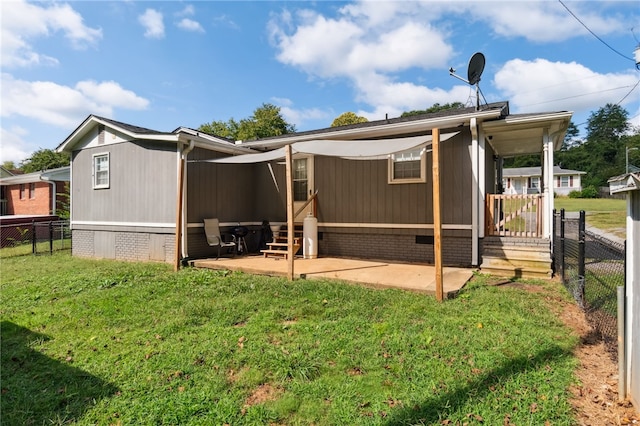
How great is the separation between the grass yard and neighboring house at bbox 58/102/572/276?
2.23 metres

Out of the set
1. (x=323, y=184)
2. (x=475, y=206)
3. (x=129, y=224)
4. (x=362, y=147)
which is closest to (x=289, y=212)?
(x=362, y=147)

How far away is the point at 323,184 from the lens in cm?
824

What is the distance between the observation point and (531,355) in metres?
2.95

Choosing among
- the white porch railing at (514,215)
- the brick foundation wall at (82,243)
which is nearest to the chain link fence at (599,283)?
the white porch railing at (514,215)

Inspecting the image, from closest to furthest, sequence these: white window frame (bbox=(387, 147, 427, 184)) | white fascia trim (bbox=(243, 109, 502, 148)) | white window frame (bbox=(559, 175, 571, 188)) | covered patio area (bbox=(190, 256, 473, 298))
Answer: covered patio area (bbox=(190, 256, 473, 298)) < white fascia trim (bbox=(243, 109, 502, 148)) < white window frame (bbox=(387, 147, 427, 184)) < white window frame (bbox=(559, 175, 571, 188))

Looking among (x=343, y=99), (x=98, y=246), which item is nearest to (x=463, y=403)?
(x=98, y=246)

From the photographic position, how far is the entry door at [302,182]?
8414mm

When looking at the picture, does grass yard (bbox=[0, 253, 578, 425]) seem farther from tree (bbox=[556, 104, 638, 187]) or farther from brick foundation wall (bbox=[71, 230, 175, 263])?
tree (bbox=[556, 104, 638, 187])

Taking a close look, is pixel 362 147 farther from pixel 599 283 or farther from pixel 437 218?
pixel 599 283

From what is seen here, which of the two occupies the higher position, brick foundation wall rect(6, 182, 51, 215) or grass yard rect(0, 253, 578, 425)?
brick foundation wall rect(6, 182, 51, 215)

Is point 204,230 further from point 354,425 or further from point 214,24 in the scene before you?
point 354,425

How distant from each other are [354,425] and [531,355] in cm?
184

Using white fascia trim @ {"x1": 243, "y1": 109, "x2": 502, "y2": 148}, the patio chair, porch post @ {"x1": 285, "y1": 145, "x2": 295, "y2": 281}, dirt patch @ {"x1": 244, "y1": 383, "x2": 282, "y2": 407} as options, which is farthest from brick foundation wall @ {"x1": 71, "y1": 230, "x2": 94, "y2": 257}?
dirt patch @ {"x1": 244, "y1": 383, "x2": 282, "y2": 407}

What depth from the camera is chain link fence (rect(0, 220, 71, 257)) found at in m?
10.9
